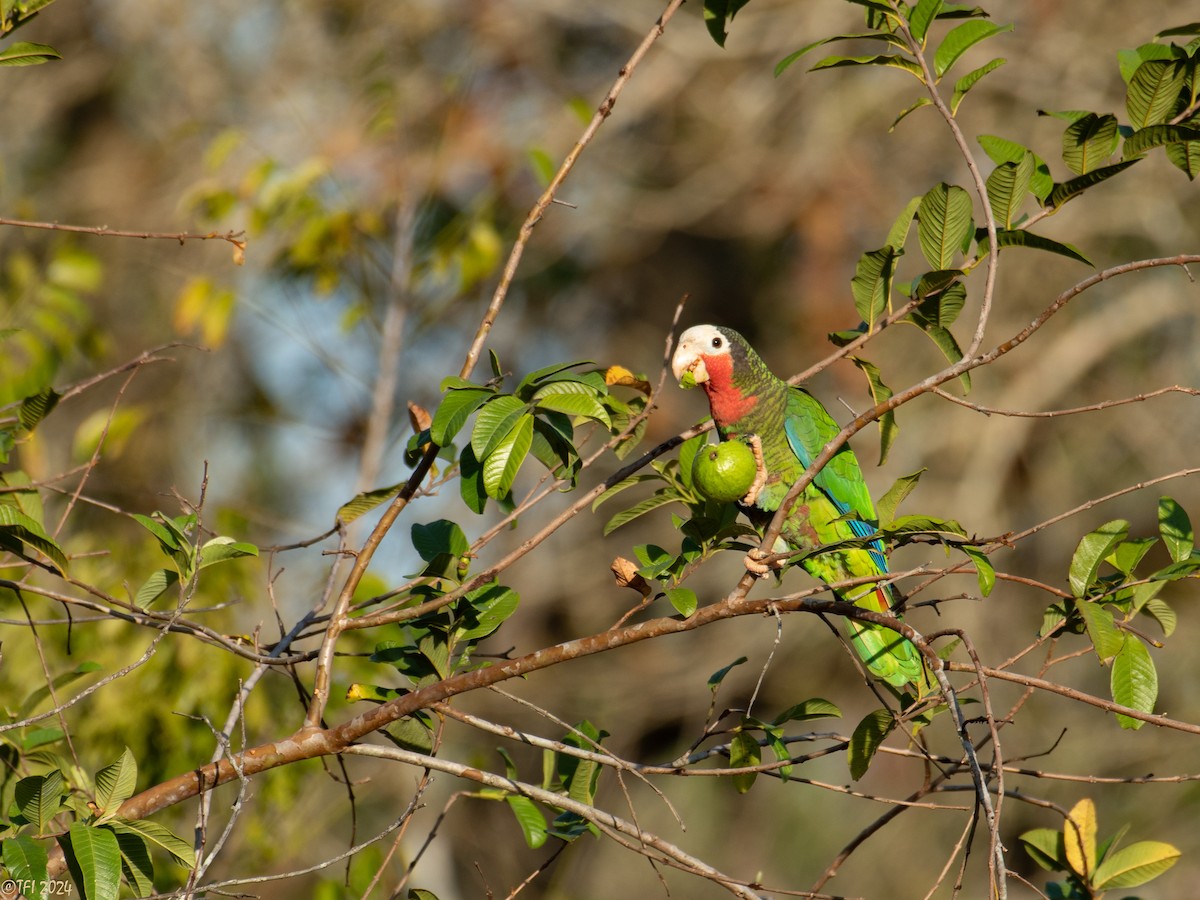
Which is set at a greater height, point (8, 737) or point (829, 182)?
point (8, 737)

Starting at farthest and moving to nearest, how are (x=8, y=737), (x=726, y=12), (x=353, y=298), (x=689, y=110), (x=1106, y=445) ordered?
(x=689, y=110)
(x=1106, y=445)
(x=353, y=298)
(x=8, y=737)
(x=726, y=12)

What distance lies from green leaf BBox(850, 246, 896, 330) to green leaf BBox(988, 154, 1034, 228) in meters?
0.19

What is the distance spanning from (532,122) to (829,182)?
2227 mm

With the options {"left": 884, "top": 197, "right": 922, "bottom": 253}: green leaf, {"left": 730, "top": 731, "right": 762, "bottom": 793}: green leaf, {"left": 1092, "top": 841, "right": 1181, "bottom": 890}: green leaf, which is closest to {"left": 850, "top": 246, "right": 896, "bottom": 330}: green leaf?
{"left": 884, "top": 197, "right": 922, "bottom": 253}: green leaf

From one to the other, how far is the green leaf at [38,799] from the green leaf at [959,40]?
1.88 meters

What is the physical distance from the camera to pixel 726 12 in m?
2.04

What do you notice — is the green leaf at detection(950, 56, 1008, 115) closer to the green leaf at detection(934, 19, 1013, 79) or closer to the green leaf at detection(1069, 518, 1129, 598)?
the green leaf at detection(934, 19, 1013, 79)

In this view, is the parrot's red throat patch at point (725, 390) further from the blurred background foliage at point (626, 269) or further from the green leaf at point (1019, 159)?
the blurred background foliage at point (626, 269)

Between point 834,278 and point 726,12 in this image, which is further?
point 834,278

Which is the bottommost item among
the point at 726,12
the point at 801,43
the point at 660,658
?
the point at 660,658

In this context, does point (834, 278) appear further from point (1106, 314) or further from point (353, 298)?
point (353, 298)

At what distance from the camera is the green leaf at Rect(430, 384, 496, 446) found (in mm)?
1698

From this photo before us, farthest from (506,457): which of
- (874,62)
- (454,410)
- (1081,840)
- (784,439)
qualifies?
(784,439)

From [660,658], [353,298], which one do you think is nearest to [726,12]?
[353,298]
